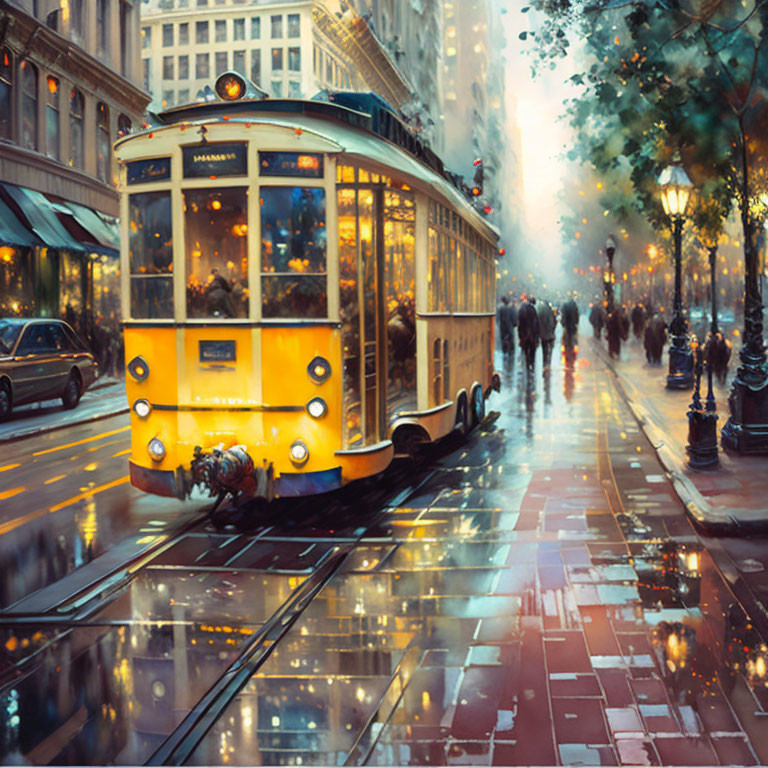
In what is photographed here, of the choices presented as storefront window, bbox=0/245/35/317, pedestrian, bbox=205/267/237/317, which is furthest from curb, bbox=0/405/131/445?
storefront window, bbox=0/245/35/317

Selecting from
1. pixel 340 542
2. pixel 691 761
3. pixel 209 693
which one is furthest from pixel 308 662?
pixel 340 542

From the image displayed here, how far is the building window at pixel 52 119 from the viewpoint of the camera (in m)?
32.5

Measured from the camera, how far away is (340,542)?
356 inches

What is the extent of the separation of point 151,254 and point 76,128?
2847 cm

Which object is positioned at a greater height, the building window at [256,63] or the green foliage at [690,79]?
the building window at [256,63]

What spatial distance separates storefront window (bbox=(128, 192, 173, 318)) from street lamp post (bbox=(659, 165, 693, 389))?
1200 cm

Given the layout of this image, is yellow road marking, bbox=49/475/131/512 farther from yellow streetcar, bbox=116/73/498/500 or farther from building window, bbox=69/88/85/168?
building window, bbox=69/88/85/168

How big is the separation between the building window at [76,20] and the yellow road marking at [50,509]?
2699 cm

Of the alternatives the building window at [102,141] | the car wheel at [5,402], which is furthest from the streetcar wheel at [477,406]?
the building window at [102,141]

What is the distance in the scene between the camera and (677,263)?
25.1 m

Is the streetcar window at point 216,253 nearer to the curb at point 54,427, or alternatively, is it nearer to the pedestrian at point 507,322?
the curb at point 54,427

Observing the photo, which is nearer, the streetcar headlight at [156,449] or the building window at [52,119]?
the streetcar headlight at [156,449]

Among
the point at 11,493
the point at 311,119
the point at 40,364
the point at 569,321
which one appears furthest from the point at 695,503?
the point at 569,321

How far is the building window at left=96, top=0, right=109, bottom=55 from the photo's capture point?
38.1 meters
